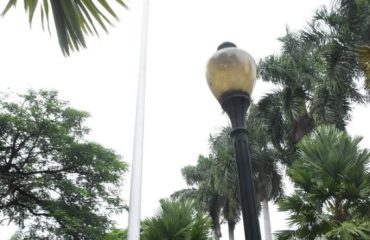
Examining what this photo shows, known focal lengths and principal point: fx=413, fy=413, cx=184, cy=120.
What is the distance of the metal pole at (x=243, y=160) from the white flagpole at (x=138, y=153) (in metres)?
1.57

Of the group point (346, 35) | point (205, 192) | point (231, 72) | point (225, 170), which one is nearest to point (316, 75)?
point (346, 35)

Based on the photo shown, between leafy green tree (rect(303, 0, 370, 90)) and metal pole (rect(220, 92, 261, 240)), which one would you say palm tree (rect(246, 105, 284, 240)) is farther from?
metal pole (rect(220, 92, 261, 240))

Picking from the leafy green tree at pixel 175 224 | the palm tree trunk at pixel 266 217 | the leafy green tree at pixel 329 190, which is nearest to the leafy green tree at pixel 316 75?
the palm tree trunk at pixel 266 217

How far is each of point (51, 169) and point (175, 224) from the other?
36.0 ft

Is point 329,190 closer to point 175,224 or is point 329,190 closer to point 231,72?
point 175,224

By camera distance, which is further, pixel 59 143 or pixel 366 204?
pixel 59 143

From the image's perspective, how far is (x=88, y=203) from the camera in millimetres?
18453

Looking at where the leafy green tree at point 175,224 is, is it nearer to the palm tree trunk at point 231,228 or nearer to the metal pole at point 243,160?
the metal pole at point 243,160

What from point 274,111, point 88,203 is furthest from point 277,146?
point 88,203

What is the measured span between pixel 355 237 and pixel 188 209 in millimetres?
4276

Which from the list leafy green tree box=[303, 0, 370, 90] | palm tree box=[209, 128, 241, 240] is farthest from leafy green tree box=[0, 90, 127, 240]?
leafy green tree box=[303, 0, 370, 90]

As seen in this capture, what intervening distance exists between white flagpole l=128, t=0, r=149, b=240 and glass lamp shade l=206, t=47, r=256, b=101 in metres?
1.59

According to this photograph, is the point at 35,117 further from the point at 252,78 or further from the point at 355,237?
the point at 252,78

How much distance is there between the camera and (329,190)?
790cm
